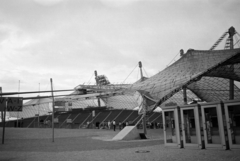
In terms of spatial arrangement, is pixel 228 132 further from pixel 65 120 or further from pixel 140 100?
pixel 65 120

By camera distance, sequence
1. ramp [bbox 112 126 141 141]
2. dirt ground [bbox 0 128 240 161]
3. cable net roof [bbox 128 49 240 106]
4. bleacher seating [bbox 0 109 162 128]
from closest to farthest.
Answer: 1. dirt ground [bbox 0 128 240 161]
2. ramp [bbox 112 126 141 141]
3. cable net roof [bbox 128 49 240 106]
4. bleacher seating [bbox 0 109 162 128]

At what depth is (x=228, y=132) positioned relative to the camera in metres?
13.8

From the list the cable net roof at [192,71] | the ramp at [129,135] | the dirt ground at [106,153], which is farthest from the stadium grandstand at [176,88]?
the ramp at [129,135]

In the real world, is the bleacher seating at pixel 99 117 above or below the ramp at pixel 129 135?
above

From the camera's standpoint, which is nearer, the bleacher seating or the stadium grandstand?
the stadium grandstand

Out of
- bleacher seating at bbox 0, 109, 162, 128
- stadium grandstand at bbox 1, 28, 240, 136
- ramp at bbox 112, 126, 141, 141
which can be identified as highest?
stadium grandstand at bbox 1, 28, 240, 136

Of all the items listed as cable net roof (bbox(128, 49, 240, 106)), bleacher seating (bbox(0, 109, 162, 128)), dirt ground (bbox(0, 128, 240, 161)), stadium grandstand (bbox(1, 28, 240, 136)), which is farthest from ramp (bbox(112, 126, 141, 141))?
bleacher seating (bbox(0, 109, 162, 128))

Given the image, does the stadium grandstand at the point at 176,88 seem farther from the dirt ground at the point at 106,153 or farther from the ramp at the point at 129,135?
the ramp at the point at 129,135

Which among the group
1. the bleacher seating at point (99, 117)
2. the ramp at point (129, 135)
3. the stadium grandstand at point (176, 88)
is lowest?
the ramp at point (129, 135)

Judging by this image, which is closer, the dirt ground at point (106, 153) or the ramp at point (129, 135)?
the dirt ground at point (106, 153)

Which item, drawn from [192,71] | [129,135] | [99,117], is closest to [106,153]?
[129,135]

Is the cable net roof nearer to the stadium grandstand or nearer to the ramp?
the stadium grandstand

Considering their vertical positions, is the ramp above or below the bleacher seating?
below

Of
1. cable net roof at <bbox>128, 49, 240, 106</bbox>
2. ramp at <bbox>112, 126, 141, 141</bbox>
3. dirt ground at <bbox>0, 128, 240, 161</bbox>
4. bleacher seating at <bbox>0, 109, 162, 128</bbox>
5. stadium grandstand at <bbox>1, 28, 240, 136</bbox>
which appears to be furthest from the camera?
bleacher seating at <bbox>0, 109, 162, 128</bbox>
